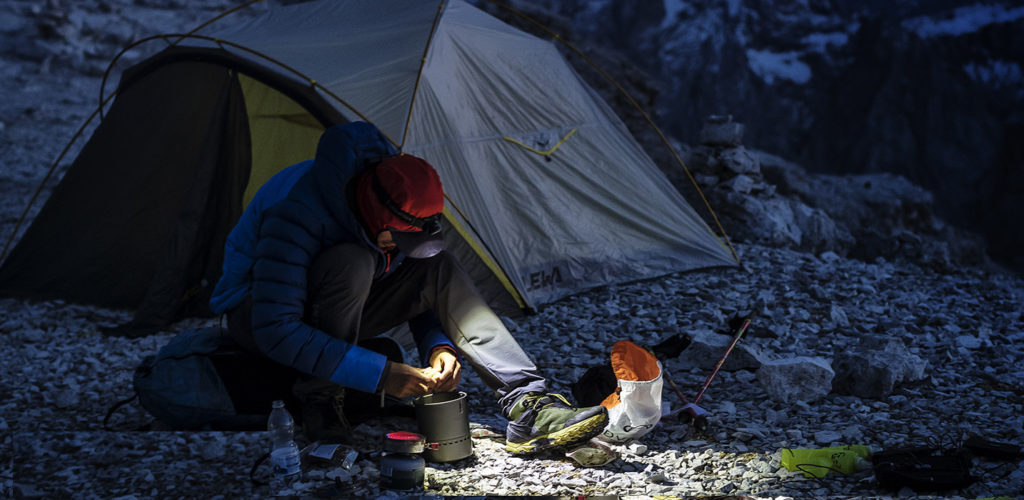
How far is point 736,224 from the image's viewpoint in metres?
7.57

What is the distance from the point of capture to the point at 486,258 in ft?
15.5

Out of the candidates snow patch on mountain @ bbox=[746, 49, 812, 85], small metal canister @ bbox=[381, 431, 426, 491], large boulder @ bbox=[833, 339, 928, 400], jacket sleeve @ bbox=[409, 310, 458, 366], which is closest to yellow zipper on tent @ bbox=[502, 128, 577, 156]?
jacket sleeve @ bbox=[409, 310, 458, 366]

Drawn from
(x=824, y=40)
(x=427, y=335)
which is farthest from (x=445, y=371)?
(x=824, y=40)

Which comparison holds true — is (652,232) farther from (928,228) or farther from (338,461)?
(928,228)

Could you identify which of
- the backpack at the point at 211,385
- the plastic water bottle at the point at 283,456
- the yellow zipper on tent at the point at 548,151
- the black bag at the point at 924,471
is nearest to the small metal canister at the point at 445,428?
the plastic water bottle at the point at 283,456

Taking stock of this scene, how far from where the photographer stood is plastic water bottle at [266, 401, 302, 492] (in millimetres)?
2594

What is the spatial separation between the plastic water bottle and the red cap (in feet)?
2.58

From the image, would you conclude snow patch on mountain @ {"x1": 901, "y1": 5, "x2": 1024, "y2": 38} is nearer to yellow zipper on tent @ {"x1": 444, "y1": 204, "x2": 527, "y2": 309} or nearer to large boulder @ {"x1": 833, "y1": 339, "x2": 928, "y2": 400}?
yellow zipper on tent @ {"x1": 444, "y1": 204, "x2": 527, "y2": 309}

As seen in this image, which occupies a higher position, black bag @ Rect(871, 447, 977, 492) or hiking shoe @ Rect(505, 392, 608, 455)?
hiking shoe @ Rect(505, 392, 608, 455)

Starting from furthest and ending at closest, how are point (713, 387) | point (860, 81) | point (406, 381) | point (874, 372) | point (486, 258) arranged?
point (860, 81)
point (486, 258)
point (713, 387)
point (874, 372)
point (406, 381)

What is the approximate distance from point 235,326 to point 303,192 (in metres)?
0.65

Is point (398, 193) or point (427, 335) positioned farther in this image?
point (427, 335)

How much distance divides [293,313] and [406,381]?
0.46 m

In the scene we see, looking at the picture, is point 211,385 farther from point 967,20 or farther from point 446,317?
point 967,20
